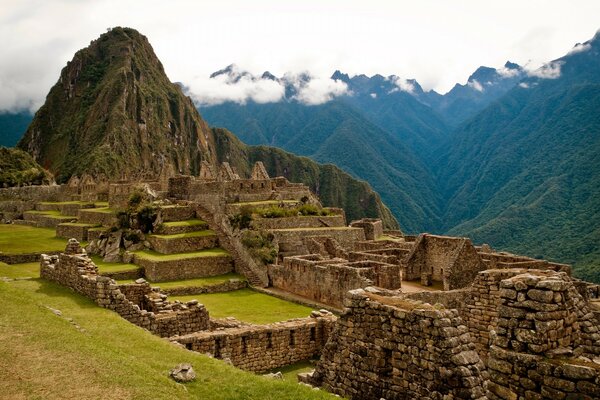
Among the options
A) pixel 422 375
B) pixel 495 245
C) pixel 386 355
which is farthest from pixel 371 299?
pixel 495 245

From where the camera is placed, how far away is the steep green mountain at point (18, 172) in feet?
319

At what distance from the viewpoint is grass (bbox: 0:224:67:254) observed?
31000 millimetres

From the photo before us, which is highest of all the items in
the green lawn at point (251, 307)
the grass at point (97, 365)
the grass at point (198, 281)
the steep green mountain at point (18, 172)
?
the steep green mountain at point (18, 172)

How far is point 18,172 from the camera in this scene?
10719 cm

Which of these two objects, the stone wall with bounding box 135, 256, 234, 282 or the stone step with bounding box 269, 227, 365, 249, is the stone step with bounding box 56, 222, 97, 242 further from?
the stone step with bounding box 269, 227, 365, 249

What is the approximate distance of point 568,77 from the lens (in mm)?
157375

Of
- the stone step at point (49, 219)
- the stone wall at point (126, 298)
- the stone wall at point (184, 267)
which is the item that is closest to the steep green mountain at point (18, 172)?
the stone step at point (49, 219)

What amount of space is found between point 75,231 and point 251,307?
859 inches

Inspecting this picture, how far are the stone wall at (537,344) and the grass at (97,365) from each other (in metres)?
2.73

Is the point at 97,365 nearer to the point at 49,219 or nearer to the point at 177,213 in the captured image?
the point at 177,213

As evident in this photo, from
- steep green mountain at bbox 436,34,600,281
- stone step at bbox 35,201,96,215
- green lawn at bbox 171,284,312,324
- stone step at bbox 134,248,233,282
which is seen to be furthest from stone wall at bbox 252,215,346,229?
steep green mountain at bbox 436,34,600,281

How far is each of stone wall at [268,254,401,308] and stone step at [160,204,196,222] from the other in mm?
10832

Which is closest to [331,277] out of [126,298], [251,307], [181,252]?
[251,307]

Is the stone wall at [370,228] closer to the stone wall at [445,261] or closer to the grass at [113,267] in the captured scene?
the stone wall at [445,261]
